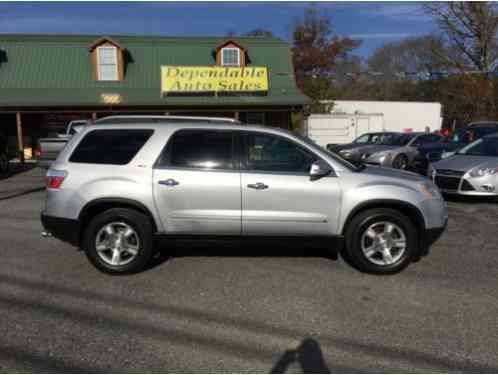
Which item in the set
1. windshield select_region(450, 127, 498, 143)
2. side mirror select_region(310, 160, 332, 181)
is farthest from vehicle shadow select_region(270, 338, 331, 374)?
windshield select_region(450, 127, 498, 143)

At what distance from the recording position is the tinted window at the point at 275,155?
203 inches

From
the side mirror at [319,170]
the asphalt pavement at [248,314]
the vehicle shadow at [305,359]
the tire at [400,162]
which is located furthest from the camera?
the tire at [400,162]

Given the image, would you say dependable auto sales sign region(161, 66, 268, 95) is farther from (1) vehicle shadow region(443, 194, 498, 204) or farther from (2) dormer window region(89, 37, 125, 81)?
(1) vehicle shadow region(443, 194, 498, 204)

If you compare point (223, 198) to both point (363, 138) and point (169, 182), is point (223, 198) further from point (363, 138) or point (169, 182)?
point (363, 138)

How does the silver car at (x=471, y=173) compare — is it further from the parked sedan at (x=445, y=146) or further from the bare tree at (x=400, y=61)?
the bare tree at (x=400, y=61)

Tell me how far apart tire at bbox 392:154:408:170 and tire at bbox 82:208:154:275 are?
36.6ft

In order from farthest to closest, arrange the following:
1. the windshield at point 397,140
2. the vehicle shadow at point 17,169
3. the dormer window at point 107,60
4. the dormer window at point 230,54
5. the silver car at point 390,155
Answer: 1. the dormer window at point 230,54
2. the dormer window at point 107,60
3. the windshield at point 397,140
4. the vehicle shadow at point 17,169
5. the silver car at point 390,155

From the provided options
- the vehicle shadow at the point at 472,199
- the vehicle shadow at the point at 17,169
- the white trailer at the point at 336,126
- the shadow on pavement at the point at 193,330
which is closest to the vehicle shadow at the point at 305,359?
the shadow on pavement at the point at 193,330

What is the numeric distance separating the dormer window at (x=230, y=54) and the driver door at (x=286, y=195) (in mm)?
19289

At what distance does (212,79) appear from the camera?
72.7 feet

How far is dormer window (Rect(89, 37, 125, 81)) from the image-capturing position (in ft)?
74.4

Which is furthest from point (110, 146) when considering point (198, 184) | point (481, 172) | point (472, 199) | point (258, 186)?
point (472, 199)

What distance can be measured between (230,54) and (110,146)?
1944cm

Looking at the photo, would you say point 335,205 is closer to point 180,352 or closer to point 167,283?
point 167,283
